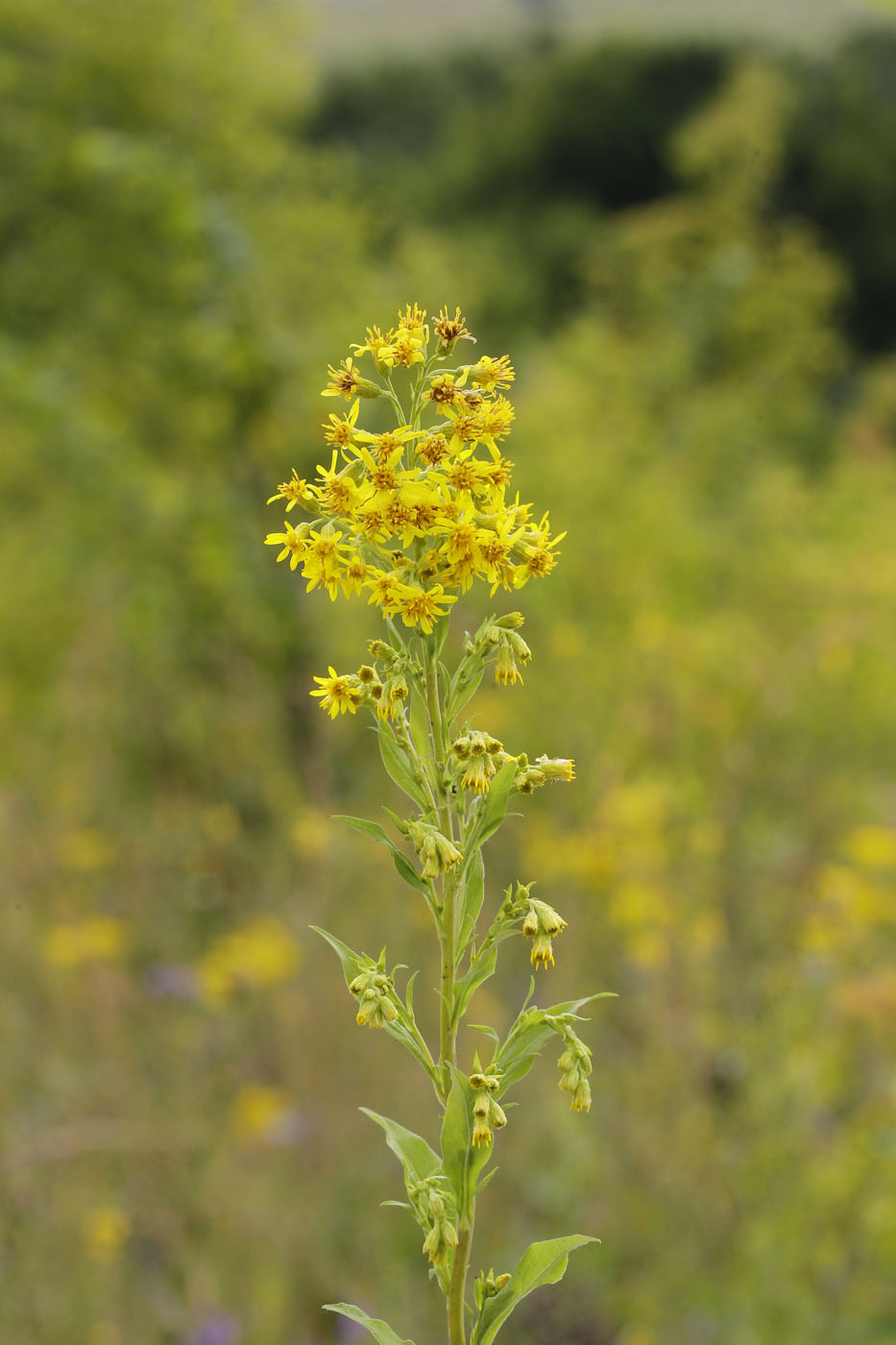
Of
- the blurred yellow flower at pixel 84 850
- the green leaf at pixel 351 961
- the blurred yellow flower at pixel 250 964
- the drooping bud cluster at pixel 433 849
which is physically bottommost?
the green leaf at pixel 351 961

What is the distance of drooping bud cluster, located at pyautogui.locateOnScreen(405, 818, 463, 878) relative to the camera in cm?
123

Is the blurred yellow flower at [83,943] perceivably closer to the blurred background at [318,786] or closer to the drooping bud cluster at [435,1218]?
the blurred background at [318,786]

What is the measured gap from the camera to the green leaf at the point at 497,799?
1.29m

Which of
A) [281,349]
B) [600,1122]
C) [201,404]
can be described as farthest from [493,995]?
[201,404]

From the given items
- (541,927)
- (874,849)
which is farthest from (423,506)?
(874,849)

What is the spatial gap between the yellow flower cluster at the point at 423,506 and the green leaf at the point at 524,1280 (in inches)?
25.4

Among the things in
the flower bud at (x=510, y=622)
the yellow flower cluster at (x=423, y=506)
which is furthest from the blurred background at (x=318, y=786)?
the flower bud at (x=510, y=622)

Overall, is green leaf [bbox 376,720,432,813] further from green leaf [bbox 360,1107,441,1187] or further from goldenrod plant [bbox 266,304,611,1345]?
green leaf [bbox 360,1107,441,1187]

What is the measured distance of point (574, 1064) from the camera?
1378 millimetres

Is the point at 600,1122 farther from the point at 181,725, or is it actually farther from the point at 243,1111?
the point at 181,725

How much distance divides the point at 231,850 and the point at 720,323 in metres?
9.28

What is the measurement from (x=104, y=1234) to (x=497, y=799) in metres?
2.85

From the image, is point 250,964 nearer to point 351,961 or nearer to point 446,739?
point 351,961

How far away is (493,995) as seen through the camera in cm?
504
